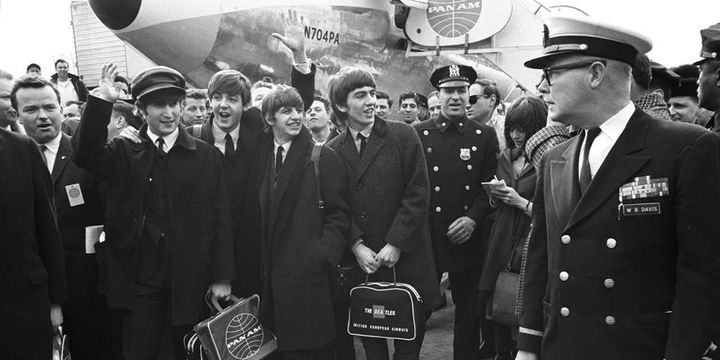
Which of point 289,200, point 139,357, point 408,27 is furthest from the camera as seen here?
point 408,27

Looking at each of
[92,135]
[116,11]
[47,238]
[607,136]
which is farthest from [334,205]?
[116,11]

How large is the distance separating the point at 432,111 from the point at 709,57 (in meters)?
3.92

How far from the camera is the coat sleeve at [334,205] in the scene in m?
3.48

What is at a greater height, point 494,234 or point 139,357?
point 494,234

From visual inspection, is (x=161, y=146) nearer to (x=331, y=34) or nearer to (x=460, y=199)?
(x=460, y=199)

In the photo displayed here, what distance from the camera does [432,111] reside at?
22.0ft

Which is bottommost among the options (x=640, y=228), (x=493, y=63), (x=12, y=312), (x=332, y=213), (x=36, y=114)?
(x=12, y=312)

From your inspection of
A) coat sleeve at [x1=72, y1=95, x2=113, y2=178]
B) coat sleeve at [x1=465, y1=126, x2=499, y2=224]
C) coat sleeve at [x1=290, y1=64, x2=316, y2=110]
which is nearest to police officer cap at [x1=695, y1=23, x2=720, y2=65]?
coat sleeve at [x1=465, y1=126, x2=499, y2=224]

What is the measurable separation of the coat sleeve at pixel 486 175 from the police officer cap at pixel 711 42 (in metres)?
1.76

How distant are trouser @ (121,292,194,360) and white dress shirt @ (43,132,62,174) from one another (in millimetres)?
1121

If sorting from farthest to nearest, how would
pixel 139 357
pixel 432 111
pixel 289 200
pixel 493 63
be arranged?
pixel 493 63, pixel 432 111, pixel 289 200, pixel 139 357

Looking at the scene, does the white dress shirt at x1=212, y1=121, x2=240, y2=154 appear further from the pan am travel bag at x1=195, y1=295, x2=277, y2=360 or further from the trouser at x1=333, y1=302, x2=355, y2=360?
the trouser at x1=333, y1=302, x2=355, y2=360

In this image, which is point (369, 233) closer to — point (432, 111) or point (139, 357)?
point (139, 357)

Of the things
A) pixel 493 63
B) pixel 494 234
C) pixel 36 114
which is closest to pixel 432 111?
pixel 494 234
